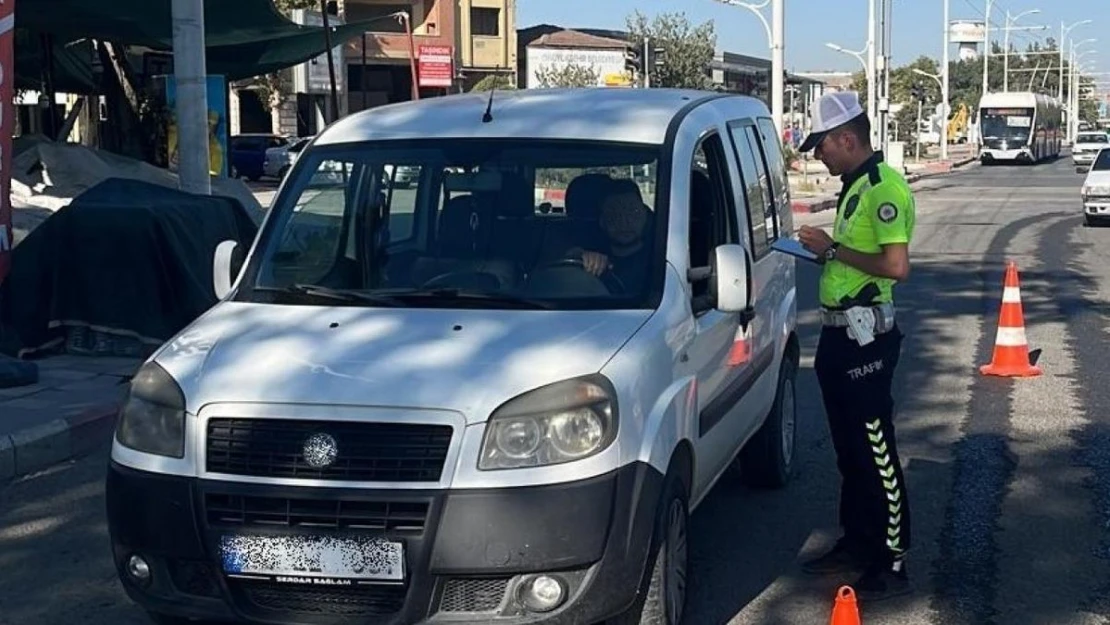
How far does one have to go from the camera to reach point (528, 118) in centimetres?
569

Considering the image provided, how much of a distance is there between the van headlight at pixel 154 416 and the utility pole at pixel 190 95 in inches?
337

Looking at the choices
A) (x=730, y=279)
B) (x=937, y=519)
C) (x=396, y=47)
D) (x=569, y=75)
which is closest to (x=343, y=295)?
(x=730, y=279)

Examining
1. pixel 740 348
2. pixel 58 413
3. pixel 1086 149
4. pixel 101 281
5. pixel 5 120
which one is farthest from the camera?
pixel 1086 149

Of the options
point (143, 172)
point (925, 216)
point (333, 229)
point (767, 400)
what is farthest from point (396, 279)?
point (925, 216)

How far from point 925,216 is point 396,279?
26550 mm

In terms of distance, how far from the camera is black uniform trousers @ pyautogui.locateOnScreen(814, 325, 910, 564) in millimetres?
5504

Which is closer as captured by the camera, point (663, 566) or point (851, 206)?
point (663, 566)

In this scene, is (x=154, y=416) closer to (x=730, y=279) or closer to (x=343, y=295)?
(x=343, y=295)

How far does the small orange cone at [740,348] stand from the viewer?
5.85 m

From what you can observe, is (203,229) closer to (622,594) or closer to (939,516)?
(939,516)

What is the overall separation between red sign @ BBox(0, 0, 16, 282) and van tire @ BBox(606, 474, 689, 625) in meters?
6.81

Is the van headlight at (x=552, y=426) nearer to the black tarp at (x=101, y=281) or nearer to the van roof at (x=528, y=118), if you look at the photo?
the van roof at (x=528, y=118)

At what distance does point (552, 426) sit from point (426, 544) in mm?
499

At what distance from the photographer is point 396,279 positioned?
5.29 m
